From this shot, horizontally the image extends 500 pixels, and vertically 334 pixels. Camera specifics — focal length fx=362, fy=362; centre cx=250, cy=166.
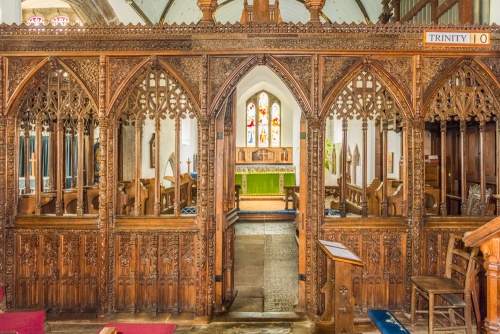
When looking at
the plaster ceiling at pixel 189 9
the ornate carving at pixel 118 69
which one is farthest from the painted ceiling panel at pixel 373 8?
the ornate carving at pixel 118 69

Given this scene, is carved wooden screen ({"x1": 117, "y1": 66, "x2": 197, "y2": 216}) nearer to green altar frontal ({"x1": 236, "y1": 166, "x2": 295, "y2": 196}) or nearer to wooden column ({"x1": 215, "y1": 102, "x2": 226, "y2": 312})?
wooden column ({"x1": 215, "y1": 102, "x2": 226, "y2": 312})

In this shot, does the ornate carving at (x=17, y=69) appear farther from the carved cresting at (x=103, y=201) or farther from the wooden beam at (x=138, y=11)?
the wooden beam at (x=138, y=11)

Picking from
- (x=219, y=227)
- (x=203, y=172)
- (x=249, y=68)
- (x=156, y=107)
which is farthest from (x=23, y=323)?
(x=249, y=68)

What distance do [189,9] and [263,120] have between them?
9075mm

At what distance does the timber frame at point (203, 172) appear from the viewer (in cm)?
401

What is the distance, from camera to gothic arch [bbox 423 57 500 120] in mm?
4008

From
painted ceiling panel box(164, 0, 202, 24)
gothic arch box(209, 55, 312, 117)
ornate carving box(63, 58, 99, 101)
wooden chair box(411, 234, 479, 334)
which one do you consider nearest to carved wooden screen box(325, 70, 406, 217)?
gothic arch box(209, 55, 312, 117)

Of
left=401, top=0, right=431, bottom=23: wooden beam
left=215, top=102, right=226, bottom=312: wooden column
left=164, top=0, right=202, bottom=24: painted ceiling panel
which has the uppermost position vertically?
left=164, top=0, right=202, bottom=24: painted ceiling panel

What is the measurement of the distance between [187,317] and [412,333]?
2352mm

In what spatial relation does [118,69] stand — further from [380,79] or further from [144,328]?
[380,79]

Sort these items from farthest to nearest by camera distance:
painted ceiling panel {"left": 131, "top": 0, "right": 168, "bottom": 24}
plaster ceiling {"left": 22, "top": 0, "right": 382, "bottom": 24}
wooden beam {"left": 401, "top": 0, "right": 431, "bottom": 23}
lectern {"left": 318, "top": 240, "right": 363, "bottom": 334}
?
painted ceiling panel {"left": 131, "top": 0, "right": 168, "bottom": 24}
plaster ceiling {"left": 22, "top": 0, "right": 382, "bottom": 24}
wooden beam {"left": 401, "top": 0, "right": 431, "bottom": 23}
lectern {"left": 318, "top": 240, "right": 363, "bottom": 334}

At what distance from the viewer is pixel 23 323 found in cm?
306

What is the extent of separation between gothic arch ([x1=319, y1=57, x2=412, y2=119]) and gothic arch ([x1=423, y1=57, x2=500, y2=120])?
216 millimetres

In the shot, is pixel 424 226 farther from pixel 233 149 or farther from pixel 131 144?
pixel 131 144
